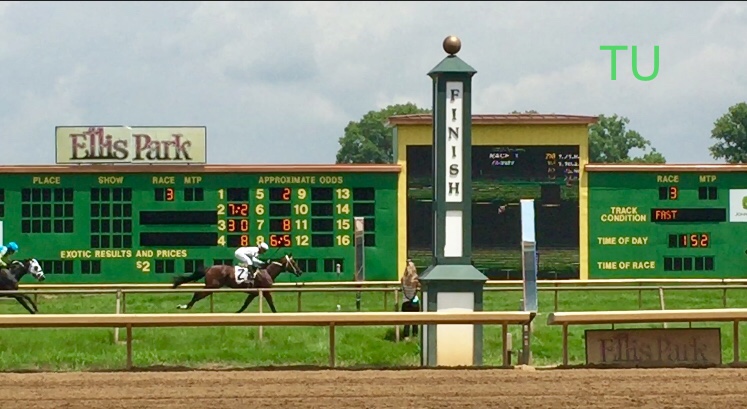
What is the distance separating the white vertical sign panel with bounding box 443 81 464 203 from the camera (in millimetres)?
14625

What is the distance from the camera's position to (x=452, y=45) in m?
14.8

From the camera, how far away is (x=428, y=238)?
25422 mm

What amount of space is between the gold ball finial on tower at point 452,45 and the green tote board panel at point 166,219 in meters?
10.4

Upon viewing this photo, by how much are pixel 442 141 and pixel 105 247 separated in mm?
11593

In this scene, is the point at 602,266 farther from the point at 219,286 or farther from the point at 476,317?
the point at 476,317

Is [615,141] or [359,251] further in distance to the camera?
[615,141]

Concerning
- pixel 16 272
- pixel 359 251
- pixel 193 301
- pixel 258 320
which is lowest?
pixel 193 301

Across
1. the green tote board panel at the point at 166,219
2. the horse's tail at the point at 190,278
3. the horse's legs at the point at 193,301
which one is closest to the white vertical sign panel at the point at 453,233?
the horse's legs at the point at 193,301

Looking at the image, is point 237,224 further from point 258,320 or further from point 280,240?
point 258,320

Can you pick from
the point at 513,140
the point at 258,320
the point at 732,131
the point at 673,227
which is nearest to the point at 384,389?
the point at 258,320

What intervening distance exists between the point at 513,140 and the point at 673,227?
3190 millimetres

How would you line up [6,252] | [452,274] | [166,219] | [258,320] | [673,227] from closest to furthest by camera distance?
[258,320] → [452,274] → [6,252] → [166,219] → [673,227]

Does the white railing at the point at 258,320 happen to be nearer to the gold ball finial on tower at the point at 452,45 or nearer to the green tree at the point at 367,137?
the gold ball finial on tower at the point at 452,45

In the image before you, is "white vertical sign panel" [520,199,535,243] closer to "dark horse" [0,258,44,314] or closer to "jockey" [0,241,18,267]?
"dark horse" [0,258,44,314]
